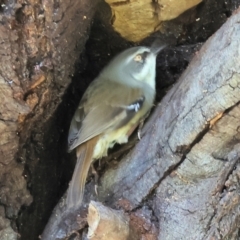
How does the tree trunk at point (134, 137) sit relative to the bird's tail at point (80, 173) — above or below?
above

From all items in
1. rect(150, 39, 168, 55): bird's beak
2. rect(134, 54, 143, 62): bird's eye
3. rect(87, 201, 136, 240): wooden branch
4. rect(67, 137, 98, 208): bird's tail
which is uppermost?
rect(150, 39, 168, 55): bird's beak

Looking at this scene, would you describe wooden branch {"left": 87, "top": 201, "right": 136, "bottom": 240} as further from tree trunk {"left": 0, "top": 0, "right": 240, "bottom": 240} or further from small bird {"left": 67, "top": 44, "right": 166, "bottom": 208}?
small bird {"left": 67, "top": 44, "right": 166, "bottom": 208}

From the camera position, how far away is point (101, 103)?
186cm

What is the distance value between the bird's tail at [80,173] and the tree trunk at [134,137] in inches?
1.6

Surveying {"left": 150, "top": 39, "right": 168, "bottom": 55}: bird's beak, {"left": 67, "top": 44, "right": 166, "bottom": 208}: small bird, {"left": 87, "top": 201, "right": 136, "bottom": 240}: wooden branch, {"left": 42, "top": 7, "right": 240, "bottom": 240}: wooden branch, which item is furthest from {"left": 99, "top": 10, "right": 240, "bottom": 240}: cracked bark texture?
{"left": 150, "top": 39, "right": 168, "bottom": 55}: bird's beak

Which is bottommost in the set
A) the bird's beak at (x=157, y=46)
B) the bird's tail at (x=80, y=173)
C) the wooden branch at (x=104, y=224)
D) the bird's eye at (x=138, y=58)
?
the bird's tail at (x=80, y=173)

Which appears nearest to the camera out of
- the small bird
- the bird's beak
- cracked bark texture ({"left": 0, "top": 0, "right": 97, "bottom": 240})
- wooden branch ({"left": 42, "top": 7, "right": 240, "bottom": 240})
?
wooden branch ({"left": 42, "top": 7, "right": 240, "bottom": 240})

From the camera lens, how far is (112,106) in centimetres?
184

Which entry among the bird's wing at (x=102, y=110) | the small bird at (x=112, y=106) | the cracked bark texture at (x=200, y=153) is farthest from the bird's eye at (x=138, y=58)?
the cracked bark texture at (x=200, y=153)

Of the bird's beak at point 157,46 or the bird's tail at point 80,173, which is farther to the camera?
the bird's beak at point 157,46

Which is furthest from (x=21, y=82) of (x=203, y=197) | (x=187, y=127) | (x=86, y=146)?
(x=203, y=197)

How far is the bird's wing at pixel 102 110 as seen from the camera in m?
1.78

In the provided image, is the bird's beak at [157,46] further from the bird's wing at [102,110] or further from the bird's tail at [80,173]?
the bird's tail at [80,173]

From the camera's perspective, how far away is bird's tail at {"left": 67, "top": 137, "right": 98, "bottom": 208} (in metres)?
1.58
